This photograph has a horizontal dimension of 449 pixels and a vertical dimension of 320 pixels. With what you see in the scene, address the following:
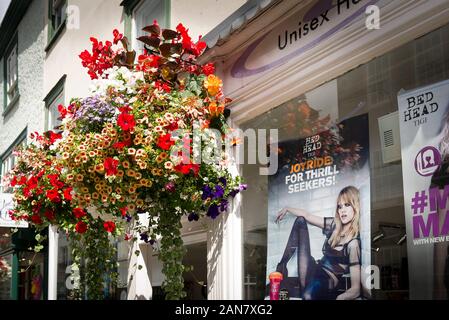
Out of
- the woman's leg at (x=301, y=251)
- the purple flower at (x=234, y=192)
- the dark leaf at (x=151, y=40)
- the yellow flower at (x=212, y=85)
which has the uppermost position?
the dark leaf at (x=151, y=40)

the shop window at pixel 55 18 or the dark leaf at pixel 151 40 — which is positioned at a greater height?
the shop window at pixel 55 18

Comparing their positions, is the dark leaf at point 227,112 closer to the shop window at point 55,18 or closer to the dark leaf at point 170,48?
the dark leaf at point 170,48


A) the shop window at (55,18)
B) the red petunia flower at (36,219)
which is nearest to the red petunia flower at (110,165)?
the red petunia flower at (36,219)

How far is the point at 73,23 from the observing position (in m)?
11.1

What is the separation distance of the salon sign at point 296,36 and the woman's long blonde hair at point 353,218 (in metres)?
1.21

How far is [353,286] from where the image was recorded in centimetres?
462

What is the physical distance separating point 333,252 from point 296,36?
182cm

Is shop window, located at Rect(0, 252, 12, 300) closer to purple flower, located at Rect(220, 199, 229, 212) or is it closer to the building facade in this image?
the building facade

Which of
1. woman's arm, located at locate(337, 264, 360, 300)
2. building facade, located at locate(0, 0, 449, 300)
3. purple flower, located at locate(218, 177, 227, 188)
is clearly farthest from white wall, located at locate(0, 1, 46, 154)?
woman's arm, located at locate(337, 264, 360, 300)

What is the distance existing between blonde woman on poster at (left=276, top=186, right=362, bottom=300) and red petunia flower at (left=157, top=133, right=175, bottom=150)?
1401mm

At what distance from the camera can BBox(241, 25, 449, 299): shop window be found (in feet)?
14.0

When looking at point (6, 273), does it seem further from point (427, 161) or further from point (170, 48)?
point (427, 161)

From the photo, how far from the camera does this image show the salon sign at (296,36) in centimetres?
474

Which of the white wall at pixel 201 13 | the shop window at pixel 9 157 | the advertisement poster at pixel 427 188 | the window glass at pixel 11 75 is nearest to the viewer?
the advertisement poster at pixel 427 188
